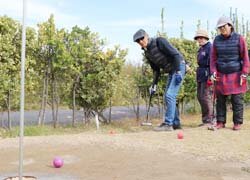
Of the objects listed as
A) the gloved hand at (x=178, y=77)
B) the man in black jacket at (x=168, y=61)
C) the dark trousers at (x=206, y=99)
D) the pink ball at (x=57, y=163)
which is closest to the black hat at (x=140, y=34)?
the man in black jacket at (x=168, y=61)

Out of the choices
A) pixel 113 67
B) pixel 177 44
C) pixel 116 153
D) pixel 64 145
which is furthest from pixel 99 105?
pixel 116 153

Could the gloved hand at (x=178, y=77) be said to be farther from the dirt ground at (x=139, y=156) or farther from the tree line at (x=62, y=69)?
the tree line at (x=62, y=69)

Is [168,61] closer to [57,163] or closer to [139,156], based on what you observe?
[139,156]

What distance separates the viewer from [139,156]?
5.98 m

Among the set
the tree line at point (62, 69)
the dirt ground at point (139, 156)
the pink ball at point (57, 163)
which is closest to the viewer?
the dirt ground at point (139, 156)

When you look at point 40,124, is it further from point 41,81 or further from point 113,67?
point 113,67

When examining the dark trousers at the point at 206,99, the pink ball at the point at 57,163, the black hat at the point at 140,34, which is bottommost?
the pink ball at the point at 57,163

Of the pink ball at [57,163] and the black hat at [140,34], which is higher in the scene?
the black hat at [140,34]

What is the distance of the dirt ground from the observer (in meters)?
5.07

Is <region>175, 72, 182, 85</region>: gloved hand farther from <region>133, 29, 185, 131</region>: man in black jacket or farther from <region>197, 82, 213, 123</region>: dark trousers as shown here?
<region>197, 82, 213, 123</region>: dark trousers

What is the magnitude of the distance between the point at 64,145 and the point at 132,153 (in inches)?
48.4

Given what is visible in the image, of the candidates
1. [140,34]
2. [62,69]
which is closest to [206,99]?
[140,34]

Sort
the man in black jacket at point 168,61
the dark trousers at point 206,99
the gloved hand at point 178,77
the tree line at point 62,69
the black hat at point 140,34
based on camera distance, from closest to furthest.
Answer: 1. the black hat at point 140,34
2. the man in black jacket at point 168,61
3. the gloved hand at point 178,77
4. the dark trousers at point 206,99
5. the tree line at point 62,69

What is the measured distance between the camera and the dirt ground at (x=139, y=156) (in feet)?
16.6
